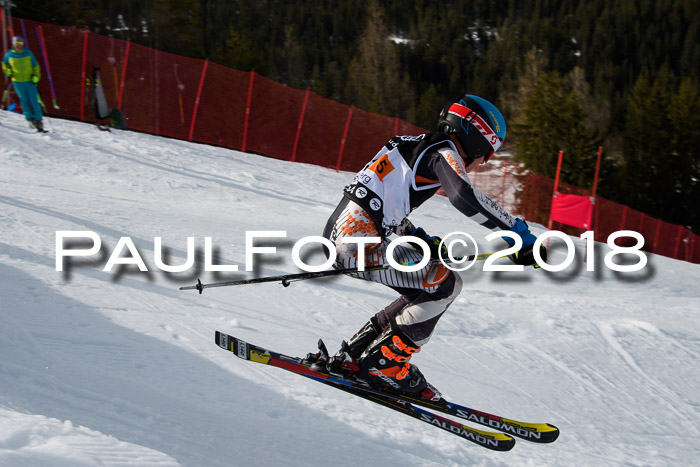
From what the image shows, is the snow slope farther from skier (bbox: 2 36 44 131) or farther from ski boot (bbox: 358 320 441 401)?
skier (bbox: 2 36 44 131)

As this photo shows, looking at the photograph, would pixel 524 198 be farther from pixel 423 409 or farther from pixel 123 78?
pixel 423 409

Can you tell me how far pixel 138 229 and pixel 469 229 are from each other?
21.1 feet

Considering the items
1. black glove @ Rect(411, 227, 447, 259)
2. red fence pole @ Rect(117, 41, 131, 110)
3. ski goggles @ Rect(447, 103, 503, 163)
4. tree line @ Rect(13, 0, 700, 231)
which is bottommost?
black glove @ Rect(411, 227, 447, 259)

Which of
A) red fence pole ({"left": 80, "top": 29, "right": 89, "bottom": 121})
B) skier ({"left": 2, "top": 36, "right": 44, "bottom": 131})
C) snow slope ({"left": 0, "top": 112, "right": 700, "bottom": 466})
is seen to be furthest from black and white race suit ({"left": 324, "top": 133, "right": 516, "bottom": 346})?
red fence pole ({"left": 80, "top": 29, "right": 89, "bottom": 121})

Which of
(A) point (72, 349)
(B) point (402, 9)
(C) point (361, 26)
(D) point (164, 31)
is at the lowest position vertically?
(A) point (72, 349)

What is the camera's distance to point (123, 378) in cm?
372

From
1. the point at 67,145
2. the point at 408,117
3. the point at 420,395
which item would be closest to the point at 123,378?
the point at 420,395

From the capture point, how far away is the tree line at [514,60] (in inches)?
1409

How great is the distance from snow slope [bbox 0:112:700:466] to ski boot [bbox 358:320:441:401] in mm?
294

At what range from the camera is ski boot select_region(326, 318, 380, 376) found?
384 cm

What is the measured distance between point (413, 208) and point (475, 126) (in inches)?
21.9

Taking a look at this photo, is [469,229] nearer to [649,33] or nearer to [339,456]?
[339,456]

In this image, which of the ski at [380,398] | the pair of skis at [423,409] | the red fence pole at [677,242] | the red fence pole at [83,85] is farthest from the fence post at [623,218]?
the ski at [380,398]

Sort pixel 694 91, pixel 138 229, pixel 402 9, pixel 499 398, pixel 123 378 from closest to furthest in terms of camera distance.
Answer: pixel 123 378 < pixel 499 398 < pixel 138 229 < pixel 694 91 < pixel 402 9
